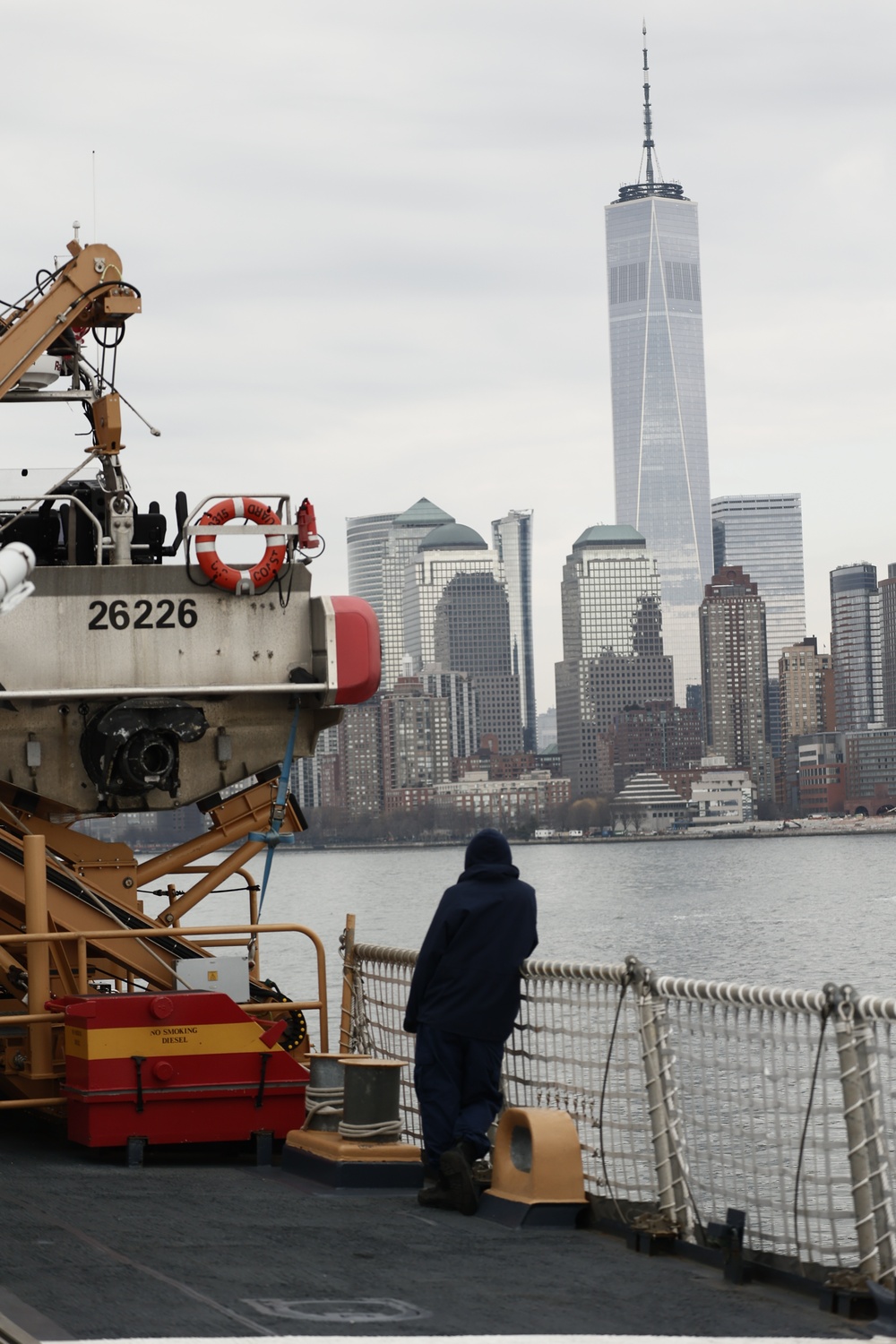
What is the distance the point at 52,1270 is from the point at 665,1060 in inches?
102

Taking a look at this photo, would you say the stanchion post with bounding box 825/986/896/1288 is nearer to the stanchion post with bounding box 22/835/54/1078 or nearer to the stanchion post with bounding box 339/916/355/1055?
the stanchion post with bounding box 22/835/54/1078

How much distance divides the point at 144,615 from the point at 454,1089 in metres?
4.04

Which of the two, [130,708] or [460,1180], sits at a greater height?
[130,708]

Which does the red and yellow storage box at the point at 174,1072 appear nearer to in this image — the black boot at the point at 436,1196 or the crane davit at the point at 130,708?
the crane davit at the point at 130,708

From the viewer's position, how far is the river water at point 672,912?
183 feet

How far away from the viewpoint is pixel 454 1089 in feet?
27.5

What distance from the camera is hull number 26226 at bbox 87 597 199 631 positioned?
11.1 metres

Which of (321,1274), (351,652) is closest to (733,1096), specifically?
(321,1274)

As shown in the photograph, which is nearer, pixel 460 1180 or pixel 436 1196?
pixel 460 1180

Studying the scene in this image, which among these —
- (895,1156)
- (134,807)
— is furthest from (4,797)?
(895,1156)

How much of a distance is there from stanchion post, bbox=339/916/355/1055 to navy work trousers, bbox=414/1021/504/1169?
9.57 feet

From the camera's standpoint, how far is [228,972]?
1086 cm

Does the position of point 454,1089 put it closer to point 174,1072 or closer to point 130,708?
point 174,1072

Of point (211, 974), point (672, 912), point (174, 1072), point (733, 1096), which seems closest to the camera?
point (733, 1096)
